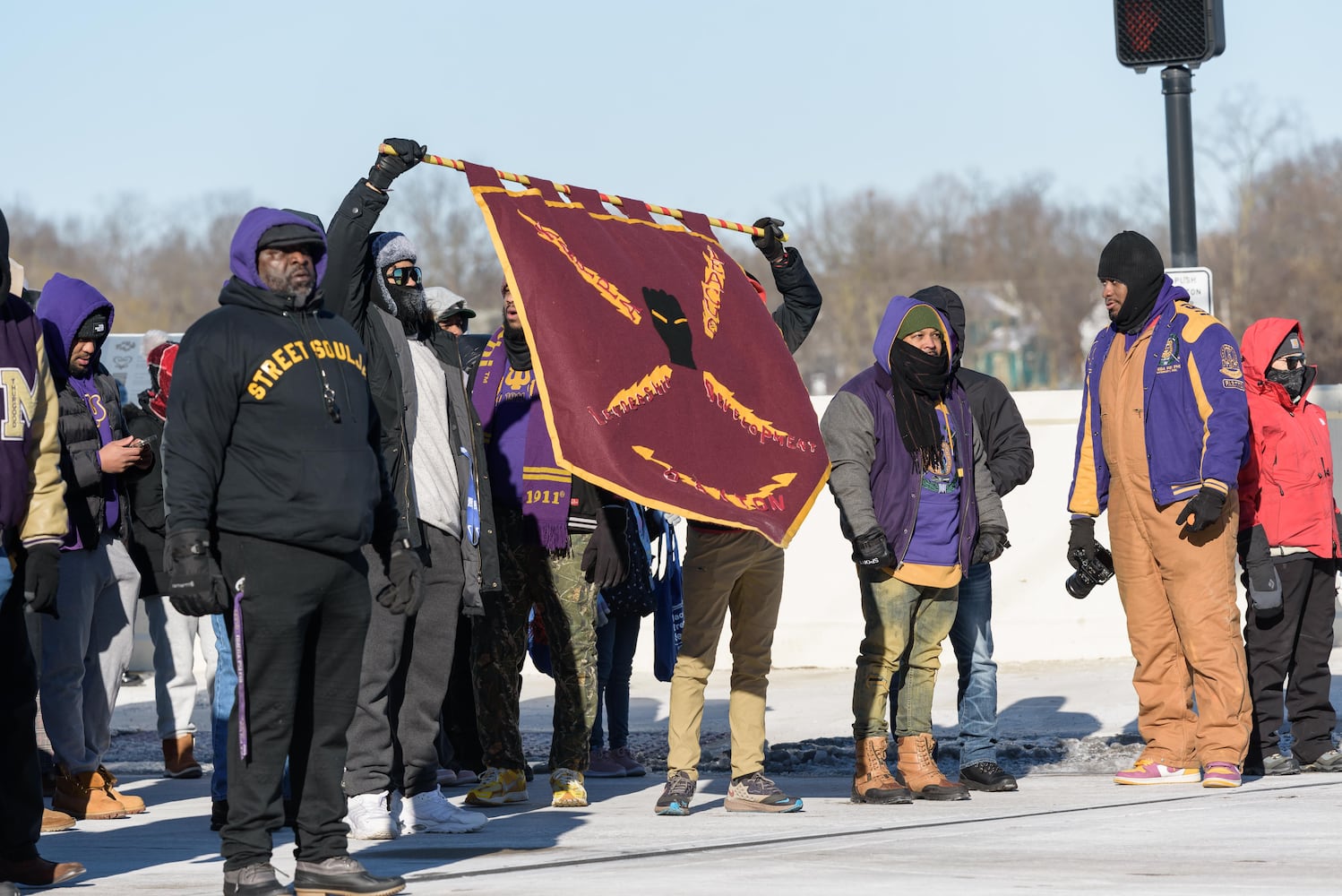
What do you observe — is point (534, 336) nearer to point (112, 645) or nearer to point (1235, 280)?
point (112, 645)

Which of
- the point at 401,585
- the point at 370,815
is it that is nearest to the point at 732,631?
the point at 370,815

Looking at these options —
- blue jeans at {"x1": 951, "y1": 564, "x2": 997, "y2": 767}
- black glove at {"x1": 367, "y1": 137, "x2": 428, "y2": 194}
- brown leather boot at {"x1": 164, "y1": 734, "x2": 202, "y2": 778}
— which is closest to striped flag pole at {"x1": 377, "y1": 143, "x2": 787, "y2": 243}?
black glove at {"x1": 367, "y1": 137, "x2": 428, "y2": 194}

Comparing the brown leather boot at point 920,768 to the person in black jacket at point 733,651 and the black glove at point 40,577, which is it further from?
the black glove at point 40,577

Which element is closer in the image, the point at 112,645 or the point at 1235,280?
the point at 112,645

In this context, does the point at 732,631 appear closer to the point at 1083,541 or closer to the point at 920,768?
the point at 920,768

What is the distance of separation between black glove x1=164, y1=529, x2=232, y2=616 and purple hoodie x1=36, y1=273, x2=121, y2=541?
1.89 metres

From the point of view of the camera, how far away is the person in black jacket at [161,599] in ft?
27.5

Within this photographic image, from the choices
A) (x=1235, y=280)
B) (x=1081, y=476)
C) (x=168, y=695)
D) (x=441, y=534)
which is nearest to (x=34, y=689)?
(x=441, y=534)

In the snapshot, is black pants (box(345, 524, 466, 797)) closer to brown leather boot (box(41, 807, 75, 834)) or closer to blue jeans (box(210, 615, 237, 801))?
blue jeans (box(210, 615, 237, 801))

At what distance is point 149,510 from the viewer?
838cm

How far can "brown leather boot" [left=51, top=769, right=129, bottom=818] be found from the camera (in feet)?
25.5

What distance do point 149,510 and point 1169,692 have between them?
445 cm

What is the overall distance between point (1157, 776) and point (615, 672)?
258 cm

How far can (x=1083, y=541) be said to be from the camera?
8406mm
